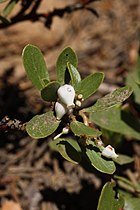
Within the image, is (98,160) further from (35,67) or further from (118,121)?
(118,121)

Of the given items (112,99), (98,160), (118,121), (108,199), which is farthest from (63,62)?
(118,121)

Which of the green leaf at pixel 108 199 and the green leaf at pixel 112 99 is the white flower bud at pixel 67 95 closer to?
the green leaf at pixel 112 99

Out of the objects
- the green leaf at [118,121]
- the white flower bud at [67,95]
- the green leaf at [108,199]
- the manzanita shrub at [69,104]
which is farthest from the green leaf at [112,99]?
the green leaf at [118,121]

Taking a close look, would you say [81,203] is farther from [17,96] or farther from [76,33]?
[76,33]

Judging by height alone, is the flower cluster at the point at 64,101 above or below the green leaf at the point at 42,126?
above

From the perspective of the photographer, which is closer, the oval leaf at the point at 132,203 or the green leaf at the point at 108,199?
the green leaf at the point at 108,199

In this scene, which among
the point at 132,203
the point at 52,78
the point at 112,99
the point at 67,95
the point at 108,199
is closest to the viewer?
the point at 67,95

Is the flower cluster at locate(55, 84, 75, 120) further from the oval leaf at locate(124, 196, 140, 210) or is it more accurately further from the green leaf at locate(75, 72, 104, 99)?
the oval leaf at locate(124, 196, 140, 210)

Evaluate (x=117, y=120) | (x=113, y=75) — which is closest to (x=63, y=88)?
(x=117, y=120)

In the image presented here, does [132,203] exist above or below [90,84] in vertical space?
below
